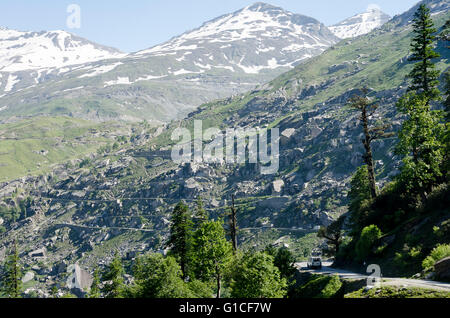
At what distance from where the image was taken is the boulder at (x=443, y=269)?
23.7 m

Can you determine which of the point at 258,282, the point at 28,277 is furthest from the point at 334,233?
the point at 28,277

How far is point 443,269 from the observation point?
79.0ft

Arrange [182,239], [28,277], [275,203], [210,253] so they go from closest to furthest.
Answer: [210,253] → [182,239] → [275,203] → [28,277]

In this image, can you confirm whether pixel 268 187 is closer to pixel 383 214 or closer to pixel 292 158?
pixel 292 158

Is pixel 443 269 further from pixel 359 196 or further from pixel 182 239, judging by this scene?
pixel 182 239

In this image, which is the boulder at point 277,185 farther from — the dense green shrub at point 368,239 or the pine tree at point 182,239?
the dense green shrub at point 368,239

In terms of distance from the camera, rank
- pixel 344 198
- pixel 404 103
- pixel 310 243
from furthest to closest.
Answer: pixel 344 198 < pixel 310 243 < pixel 404 103

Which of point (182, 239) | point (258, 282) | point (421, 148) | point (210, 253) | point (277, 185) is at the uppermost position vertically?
point (421, 148)

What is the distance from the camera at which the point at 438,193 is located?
36.0m

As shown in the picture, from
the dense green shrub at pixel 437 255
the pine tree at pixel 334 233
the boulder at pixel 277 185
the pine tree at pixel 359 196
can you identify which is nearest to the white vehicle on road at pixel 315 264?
the pine tree at pixel 359 196

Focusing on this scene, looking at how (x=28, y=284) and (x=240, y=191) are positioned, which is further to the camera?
(x=240, y=191)
